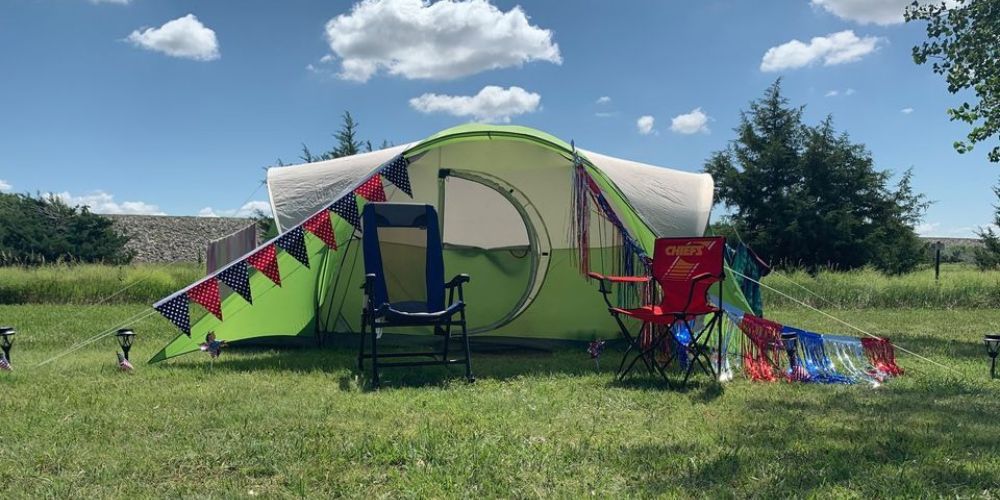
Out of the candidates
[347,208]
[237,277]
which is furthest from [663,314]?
[237,277]

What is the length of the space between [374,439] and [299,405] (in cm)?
78

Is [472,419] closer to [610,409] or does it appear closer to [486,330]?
[610,409]

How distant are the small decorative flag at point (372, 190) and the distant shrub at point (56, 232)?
15.5m

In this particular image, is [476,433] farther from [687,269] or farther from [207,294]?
[207,294]

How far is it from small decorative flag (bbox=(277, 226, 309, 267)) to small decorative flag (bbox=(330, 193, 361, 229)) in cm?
29

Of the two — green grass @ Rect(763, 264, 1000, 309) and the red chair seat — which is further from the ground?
the red chair seat

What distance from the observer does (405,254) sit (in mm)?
5371

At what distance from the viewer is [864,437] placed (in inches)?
121

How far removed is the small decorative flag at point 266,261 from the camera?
438 centimetres

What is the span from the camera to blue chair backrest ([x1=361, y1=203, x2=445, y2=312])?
4.73 metres

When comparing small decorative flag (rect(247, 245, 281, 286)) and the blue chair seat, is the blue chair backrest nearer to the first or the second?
the blue chair seat

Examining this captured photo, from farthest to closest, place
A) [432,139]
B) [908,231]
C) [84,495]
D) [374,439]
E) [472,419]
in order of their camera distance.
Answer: [908,231] → [432,139] → [472,419] → [374,439] → [84,495]

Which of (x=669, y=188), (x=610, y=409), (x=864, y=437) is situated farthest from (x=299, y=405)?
(x=669, y=188)

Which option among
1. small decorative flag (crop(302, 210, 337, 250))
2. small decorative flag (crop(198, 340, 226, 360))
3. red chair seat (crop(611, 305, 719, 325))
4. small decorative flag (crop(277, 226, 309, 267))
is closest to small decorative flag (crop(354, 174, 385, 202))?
small decorative flag (crop(302, 210, 337, 250))
